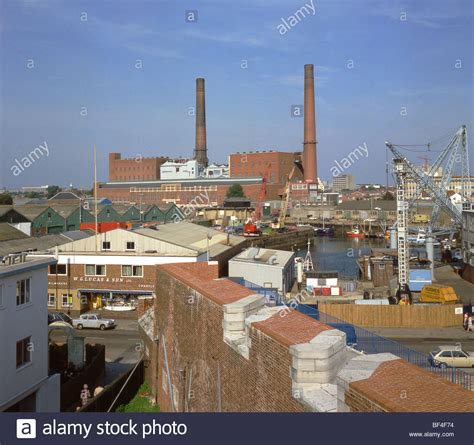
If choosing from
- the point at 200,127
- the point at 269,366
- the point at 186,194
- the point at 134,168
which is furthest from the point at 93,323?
the point at 134,168

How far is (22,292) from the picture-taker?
921cm

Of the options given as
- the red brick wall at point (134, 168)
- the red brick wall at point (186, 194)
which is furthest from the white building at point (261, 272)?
the red brick wall at point (134, 168)

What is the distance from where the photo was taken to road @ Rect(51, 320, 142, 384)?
12789 mm

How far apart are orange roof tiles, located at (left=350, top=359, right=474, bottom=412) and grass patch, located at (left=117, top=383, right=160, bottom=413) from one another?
265 inches

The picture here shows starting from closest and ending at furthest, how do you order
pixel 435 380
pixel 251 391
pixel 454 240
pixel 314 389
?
pixel 435 380, pixel 314 389, pixel 251 391, pixel 454 240

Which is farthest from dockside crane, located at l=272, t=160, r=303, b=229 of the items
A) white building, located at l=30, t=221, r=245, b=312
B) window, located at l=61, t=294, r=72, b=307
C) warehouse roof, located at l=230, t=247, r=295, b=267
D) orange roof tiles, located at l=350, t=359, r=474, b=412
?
orange roof tiles, located at l=350, t=359, r=474, b=412

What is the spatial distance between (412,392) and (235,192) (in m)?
68.6

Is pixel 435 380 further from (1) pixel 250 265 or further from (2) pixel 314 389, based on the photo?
(1) pixel 250 265

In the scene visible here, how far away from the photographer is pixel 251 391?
16.9ft

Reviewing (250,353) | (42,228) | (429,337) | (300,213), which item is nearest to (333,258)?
(42,228)

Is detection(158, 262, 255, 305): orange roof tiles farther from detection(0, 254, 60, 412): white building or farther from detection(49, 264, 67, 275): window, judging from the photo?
detection(49, 264, 67, 275): window

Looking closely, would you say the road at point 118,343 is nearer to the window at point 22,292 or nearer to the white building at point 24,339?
the white building at point 24,339
